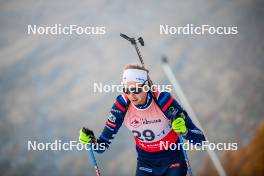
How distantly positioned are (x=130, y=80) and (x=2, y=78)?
12.3 m

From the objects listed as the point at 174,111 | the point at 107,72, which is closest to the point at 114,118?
the point at 174,111

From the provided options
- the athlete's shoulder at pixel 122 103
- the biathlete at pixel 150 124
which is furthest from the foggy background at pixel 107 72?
the athlete's shoulder at pixel 122 103

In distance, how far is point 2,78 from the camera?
52.5ft

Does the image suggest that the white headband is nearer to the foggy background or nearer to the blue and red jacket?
the blue and red jacket

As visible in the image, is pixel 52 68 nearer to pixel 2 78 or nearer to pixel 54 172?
pixel 2 78

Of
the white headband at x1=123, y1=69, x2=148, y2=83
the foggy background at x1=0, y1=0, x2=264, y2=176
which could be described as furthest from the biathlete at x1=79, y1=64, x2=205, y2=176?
the foggy background at x1=0, y1=0, x2=264, y2=176

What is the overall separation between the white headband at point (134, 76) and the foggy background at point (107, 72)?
318 inches

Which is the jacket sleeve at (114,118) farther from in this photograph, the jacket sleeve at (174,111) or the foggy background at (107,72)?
the foggy background at (107,72)

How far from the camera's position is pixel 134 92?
454 centimetres

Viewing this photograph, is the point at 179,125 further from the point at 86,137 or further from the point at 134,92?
the point at 86,137

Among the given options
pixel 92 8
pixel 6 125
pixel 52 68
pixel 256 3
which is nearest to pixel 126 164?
pixel 6 125

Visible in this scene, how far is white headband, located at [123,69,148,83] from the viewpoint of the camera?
4.63 m

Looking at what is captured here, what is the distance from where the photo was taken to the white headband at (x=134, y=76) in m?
4.63

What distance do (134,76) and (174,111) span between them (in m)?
0.55
